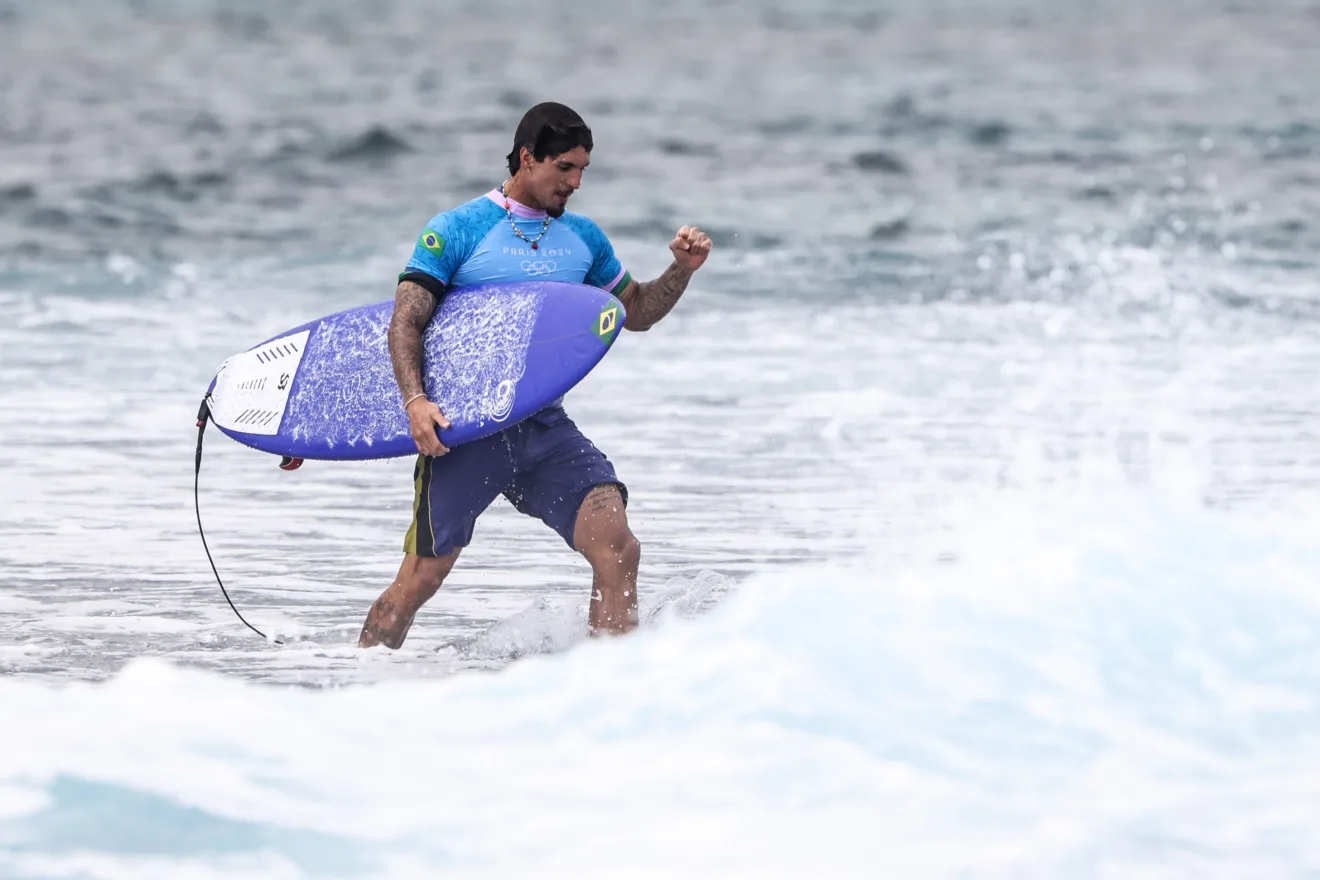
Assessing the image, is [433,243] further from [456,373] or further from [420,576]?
[420,576]

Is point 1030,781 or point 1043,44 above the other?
point 1043,44

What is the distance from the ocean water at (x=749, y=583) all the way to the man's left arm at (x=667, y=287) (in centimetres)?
89

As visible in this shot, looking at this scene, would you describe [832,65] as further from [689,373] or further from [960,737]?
[960,737]

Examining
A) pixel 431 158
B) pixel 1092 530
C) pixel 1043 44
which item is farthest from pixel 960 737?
pixel 1043 44

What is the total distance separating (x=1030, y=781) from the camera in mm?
4125

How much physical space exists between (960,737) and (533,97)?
108 ft

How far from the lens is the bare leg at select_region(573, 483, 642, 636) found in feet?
16.6

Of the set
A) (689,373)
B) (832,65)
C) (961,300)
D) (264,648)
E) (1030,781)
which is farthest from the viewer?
(832,65)

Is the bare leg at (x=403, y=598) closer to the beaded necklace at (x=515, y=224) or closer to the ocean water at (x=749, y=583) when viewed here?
the ocean water at (x=749, y=583)

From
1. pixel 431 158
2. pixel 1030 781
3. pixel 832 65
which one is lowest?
pixel 1030 781

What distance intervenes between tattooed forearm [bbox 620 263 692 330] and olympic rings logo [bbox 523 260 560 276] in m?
0.29

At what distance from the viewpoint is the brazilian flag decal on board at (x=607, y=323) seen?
5.16 metres

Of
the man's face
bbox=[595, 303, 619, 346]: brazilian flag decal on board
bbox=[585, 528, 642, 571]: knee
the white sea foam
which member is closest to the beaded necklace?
the man's face

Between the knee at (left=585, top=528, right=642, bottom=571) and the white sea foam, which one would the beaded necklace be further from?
the white sea foam
